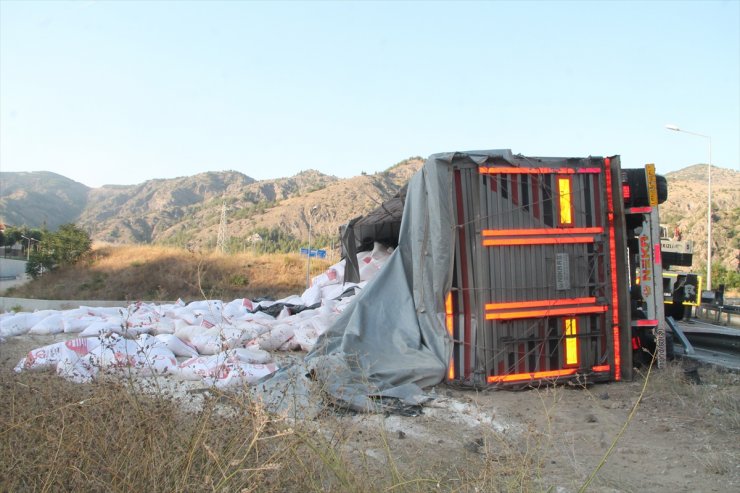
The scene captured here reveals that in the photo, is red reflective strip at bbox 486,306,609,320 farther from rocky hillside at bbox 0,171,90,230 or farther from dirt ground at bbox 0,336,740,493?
rocky hillside at bbox 0,171,90,230

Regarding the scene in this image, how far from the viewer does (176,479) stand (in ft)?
6.93

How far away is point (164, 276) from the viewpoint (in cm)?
2372

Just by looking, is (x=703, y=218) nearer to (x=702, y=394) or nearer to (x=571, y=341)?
(x=571, y=341)

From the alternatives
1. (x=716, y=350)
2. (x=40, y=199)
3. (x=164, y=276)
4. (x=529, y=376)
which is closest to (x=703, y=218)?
(x=164, y=276)

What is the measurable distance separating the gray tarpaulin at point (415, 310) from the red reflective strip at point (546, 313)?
21.0 inches

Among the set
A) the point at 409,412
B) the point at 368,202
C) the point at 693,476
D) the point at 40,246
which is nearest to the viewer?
the point at 693,476

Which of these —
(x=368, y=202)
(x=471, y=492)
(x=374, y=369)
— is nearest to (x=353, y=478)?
(x=471, y=492)

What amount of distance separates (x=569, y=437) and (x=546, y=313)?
1721 millimetres

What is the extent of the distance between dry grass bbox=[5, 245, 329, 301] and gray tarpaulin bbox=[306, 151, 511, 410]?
1643cm

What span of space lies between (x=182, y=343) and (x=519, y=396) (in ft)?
12.2

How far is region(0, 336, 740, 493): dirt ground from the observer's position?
2881mm

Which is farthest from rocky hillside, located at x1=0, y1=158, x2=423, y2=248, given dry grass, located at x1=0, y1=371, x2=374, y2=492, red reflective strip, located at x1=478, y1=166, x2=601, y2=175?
dry grass, located at x1=0, y1=371, x2=374, y2=492

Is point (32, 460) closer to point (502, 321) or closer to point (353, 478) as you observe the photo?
point (353, 478)

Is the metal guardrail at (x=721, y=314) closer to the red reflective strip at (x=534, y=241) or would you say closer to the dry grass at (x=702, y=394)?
the dry grass at (x=702, y=394)
